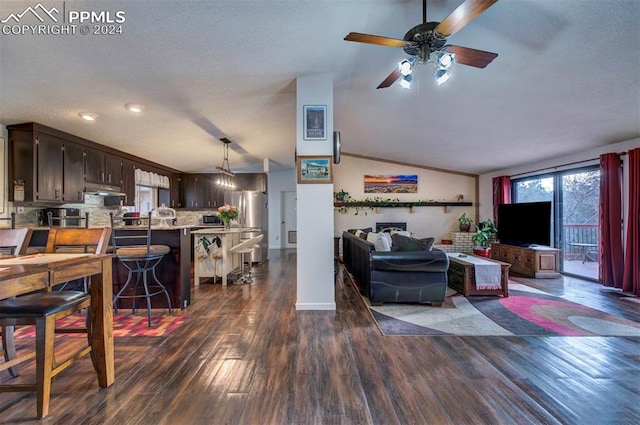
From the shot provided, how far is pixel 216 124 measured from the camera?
13.7ft

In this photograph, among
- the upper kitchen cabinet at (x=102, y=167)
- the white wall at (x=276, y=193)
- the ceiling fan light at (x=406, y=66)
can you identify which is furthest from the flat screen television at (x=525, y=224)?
the upper kitchen cabinet at (x=102, y=167)

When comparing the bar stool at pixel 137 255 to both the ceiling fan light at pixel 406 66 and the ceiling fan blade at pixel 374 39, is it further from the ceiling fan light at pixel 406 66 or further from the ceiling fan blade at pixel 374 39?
the ceiling fan light at pixel 406 66

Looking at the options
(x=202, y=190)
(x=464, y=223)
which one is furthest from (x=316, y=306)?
(x=464, y=223)

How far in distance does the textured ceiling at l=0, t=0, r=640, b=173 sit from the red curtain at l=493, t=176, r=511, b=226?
4.78ft

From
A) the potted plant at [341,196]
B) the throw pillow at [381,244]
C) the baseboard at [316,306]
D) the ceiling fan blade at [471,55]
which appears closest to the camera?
the ceiling fan blade at [471,55]

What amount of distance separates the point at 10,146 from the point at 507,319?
6327 mm

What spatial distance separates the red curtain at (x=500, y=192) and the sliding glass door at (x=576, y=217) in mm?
856

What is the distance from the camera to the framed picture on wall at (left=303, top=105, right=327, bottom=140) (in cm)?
320

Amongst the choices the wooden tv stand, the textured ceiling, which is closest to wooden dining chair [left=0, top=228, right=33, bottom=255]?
the textured ceiling

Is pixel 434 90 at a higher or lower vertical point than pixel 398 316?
higher

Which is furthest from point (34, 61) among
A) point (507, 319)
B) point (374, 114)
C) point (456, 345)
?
point (507, 319)

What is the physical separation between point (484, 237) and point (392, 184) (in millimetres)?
2649

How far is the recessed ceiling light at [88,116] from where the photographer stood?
3.35m

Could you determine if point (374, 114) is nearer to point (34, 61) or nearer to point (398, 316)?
point (398, 316)
